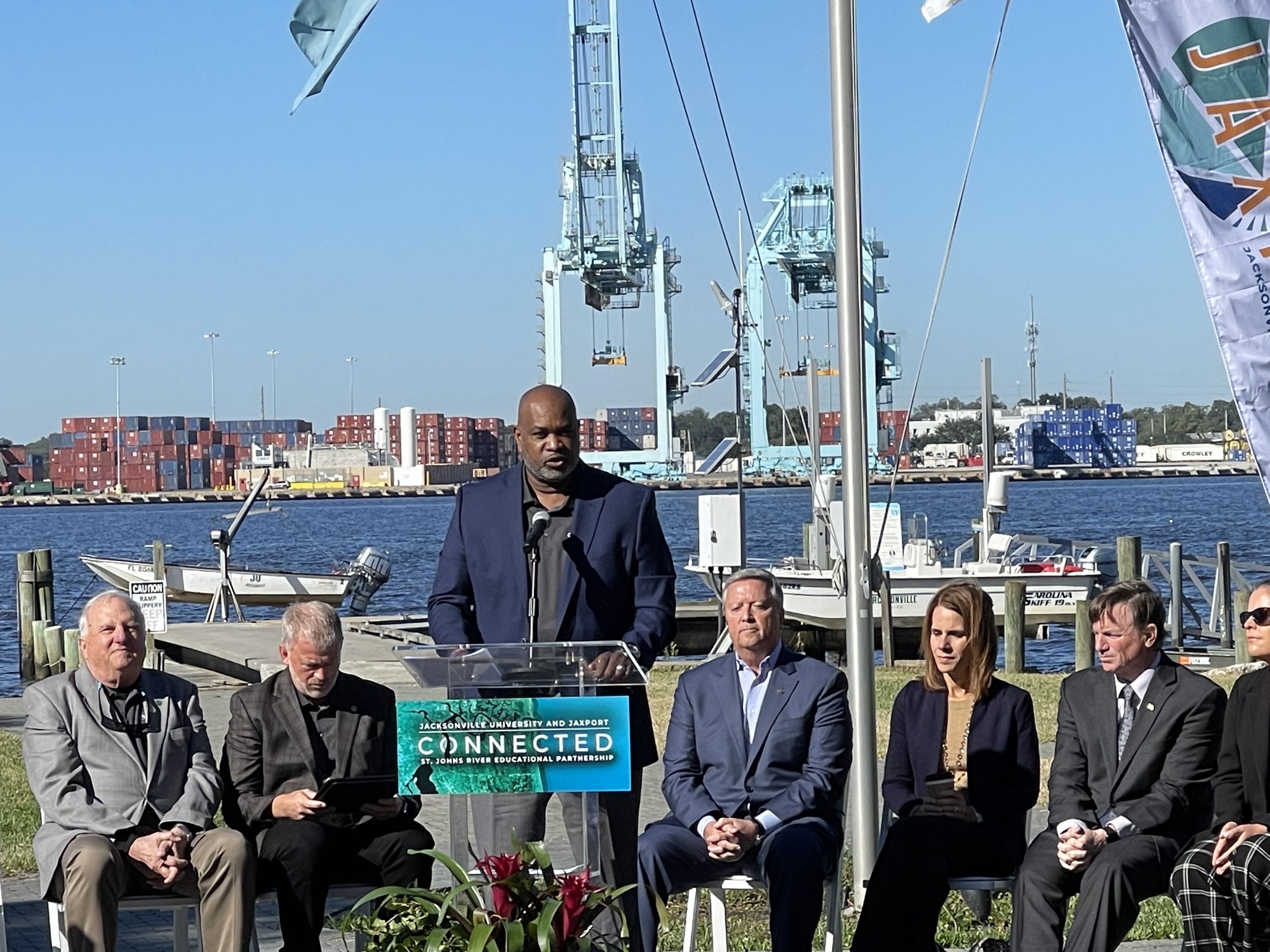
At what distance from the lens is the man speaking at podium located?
4.71 meters

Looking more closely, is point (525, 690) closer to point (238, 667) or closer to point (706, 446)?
point (238, 667)

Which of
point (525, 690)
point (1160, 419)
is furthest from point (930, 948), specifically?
point (1160, 419)

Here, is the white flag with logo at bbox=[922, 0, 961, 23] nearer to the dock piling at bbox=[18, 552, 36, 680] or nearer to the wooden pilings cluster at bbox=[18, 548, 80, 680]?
the wooden pilings cluster at bbox=[18, 548, 80, 680]

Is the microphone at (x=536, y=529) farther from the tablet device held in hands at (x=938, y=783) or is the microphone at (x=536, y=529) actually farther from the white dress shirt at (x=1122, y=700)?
the white dress shirt at (x=1122, y=700)

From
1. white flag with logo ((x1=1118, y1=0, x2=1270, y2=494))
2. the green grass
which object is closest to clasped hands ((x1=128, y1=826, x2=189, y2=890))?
the green grass

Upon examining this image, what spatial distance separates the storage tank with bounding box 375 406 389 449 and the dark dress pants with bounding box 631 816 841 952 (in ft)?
445

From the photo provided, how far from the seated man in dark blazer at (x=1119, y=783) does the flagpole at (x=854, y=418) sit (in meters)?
1.02

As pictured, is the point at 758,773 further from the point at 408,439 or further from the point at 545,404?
the point at 408,439

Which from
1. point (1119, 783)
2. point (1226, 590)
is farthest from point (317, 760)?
point (1226, 590)

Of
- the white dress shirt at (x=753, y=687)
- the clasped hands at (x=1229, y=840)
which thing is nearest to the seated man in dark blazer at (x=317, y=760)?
the white dress shirt at (x=753, y=687)

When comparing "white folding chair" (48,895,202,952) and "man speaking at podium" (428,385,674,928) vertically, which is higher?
"man speaking at podium" (428,385,674,928)

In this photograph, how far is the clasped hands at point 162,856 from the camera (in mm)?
4695

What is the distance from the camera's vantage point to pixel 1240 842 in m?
4.64

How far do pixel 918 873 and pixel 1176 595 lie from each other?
16.3m
